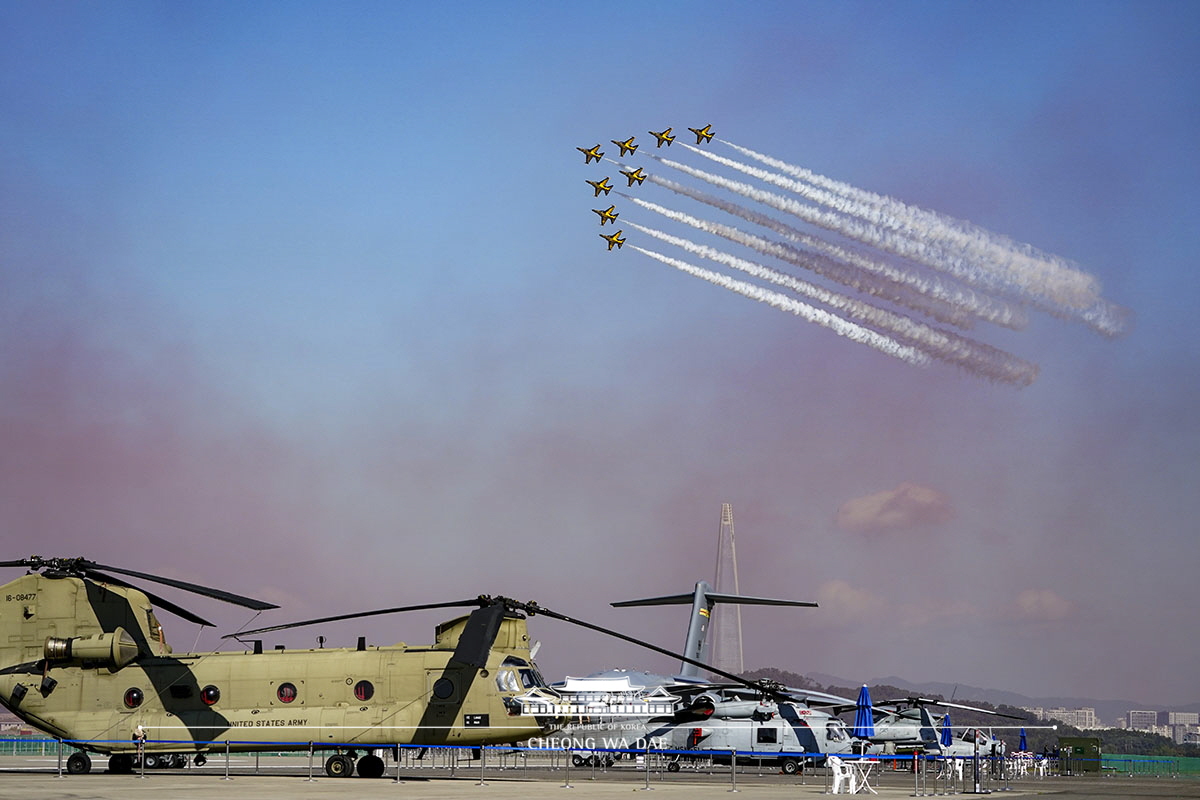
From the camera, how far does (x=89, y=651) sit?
116 feet

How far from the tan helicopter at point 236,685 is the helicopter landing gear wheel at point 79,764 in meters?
0.03

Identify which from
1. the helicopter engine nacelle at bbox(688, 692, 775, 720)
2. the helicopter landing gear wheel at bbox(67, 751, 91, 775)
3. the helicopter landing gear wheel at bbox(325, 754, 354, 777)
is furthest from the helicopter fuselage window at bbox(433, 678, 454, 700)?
the helicopter engine nacelle at bbox(688, 692, 775, 720)

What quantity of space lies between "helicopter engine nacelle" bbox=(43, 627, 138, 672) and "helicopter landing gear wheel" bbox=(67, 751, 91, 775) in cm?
260

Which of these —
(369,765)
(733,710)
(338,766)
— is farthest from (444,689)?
(733,710)

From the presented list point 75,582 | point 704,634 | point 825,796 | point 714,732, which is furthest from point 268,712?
point 704,634

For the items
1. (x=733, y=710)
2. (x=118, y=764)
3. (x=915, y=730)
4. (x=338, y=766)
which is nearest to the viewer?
(x=338, y=766)

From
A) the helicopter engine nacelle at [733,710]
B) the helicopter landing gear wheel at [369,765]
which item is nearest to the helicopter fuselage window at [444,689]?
the helicopter landing gear wheel at [369,765]

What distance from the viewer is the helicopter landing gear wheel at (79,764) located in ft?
113

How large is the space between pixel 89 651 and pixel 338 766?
869 centimetres

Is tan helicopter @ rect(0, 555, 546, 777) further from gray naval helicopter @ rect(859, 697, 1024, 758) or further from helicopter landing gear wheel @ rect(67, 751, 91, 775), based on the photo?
gray naval helicopter @ rect(859, 697, 1024, 758)

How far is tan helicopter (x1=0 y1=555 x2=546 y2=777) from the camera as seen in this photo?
3391cm

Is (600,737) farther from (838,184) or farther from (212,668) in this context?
(838,184)

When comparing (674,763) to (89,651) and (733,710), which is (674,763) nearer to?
(733,710)

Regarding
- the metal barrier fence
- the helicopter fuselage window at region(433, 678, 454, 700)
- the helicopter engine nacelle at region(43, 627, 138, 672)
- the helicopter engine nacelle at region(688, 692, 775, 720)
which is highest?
the helicopter engine nacelle at region(43, 627, 138, 672)
